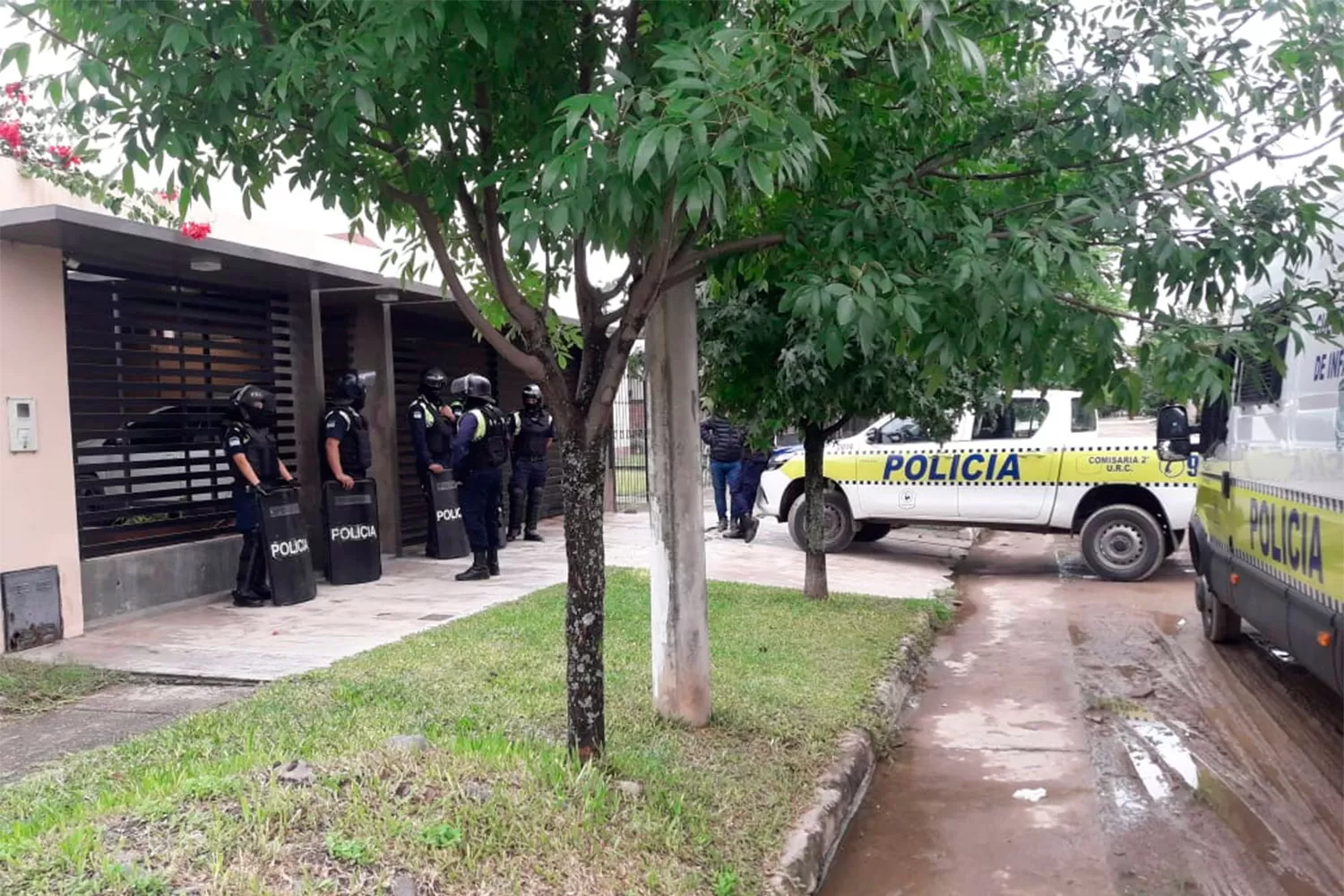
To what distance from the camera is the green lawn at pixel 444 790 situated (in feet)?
10.4

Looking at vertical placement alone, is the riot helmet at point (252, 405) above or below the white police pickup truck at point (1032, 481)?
above

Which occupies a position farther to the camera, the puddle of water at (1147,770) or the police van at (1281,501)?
the puddle of water at (1147,770)

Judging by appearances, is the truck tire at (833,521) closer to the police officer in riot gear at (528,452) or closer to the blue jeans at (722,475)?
the blue jeans at (722,475)

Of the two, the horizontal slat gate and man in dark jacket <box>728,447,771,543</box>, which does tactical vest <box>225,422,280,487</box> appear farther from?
man in dark jacket <box>728,447,771,543</box>

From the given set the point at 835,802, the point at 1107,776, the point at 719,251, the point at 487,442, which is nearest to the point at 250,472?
the point at 487,442

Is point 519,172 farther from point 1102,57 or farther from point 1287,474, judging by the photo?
point 1287,474

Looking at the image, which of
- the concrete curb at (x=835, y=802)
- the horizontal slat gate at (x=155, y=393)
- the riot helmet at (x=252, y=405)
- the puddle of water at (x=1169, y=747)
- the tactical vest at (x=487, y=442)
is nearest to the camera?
the concrete curb at (x=835, y=802)

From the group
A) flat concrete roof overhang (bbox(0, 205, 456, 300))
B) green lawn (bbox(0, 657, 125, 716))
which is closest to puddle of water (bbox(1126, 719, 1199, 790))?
flat concrete roof overhang (bbox(0, 205, 456, 300))

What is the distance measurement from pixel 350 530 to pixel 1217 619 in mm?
6987

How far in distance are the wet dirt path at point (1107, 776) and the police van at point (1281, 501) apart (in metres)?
0.56

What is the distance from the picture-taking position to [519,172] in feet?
12.4

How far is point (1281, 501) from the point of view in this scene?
5.87 metres

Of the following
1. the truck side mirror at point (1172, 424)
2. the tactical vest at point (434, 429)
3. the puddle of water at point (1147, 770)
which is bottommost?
the puddle of water at point (1147, 770)

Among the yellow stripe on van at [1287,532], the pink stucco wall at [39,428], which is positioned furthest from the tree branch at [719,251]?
the pink stucco wall at [39,428]
